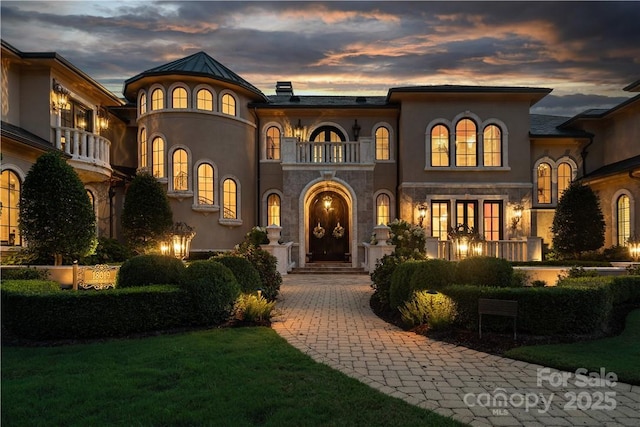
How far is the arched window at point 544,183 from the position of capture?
21750 millimetres

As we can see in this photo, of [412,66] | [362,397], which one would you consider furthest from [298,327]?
[412,66]

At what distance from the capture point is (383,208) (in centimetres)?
2175

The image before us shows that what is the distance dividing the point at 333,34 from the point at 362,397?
12540 mm

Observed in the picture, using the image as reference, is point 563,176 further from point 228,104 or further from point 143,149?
point 143,149

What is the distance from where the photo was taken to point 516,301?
749 cm

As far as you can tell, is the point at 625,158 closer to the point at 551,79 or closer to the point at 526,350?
the point at 551,79

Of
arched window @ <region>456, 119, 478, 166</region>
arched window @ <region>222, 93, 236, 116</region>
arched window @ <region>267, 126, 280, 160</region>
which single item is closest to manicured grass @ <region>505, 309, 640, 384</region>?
arched window @ <region>456, 119, 478, 166</region>

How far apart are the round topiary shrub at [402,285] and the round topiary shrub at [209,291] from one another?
3.51 m

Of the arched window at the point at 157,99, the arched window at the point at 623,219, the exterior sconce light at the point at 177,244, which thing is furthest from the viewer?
the arched window at the point at 157,99

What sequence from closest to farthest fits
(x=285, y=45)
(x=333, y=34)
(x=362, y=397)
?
1. (x=362, y=397)
2. (x=333, y=34)
3. (x=285, y=45)

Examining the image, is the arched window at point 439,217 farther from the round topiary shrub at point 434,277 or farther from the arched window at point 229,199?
the round topiary shrub at point 434,277

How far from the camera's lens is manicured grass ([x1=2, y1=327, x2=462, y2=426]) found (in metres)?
4.29

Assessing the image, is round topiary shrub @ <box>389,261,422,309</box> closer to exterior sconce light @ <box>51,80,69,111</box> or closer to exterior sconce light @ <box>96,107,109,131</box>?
exterior sconce light @ <box>51,80,69,111</box>

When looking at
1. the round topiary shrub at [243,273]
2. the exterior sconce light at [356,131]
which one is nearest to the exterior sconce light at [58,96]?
the round topiary shrub at [243,273]
